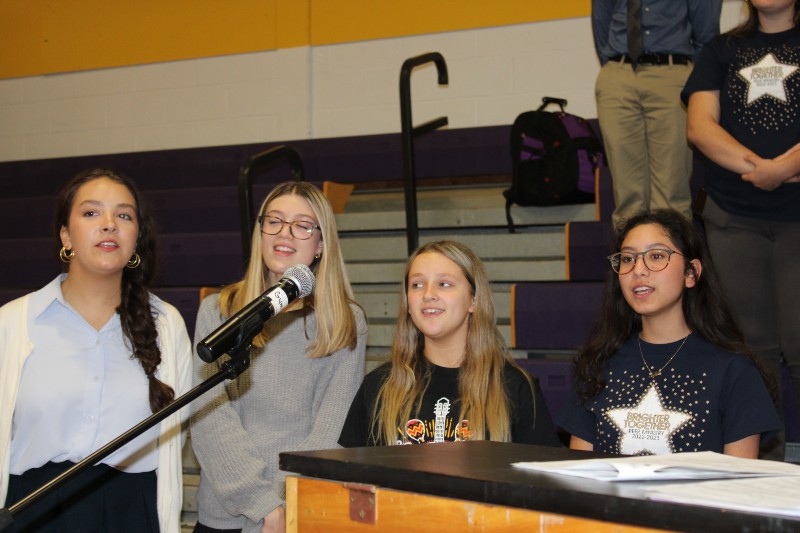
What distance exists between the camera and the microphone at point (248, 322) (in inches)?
55.6

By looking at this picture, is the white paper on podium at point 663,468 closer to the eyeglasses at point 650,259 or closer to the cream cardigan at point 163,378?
the eyeglasses at point 650,259

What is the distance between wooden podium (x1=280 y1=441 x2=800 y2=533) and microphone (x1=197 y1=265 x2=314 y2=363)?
23 cm

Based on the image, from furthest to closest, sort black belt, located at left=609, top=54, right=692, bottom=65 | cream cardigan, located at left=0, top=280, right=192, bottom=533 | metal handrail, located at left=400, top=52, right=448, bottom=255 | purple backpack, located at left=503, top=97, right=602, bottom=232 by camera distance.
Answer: purple backpack, located at left=503, top=97, right=602, bottom=232
metal handrail, located at left=400, top=52, right=448, bottom=255
black belt, located at left=609, top=54, right=692, bottom=65
cream cardigan, located at left=0, top=280, right=192, bottom=533

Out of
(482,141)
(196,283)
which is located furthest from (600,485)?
(482,141)

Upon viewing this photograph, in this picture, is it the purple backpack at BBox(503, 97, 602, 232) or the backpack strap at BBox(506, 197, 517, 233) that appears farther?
the backpack strap at BBox(506, 197, 517, 233)

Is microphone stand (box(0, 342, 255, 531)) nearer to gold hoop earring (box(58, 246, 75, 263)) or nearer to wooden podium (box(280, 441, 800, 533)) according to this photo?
wooden podium (box(280, 441, 800, 533))

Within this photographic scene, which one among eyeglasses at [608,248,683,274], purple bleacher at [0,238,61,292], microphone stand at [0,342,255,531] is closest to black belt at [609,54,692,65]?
eyeglasses at [608,248,683,274]

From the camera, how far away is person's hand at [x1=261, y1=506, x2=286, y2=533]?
2.21m

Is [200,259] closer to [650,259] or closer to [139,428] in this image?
[650,259]

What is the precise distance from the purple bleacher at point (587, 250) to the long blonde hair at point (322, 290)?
1691 millimetres

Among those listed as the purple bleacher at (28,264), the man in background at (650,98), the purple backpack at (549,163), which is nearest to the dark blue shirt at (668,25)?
the man in background at (650,98)

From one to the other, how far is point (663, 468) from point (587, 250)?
9.70ft

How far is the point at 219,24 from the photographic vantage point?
6.37 m

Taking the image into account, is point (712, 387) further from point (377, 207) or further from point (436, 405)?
point (377, 207)
